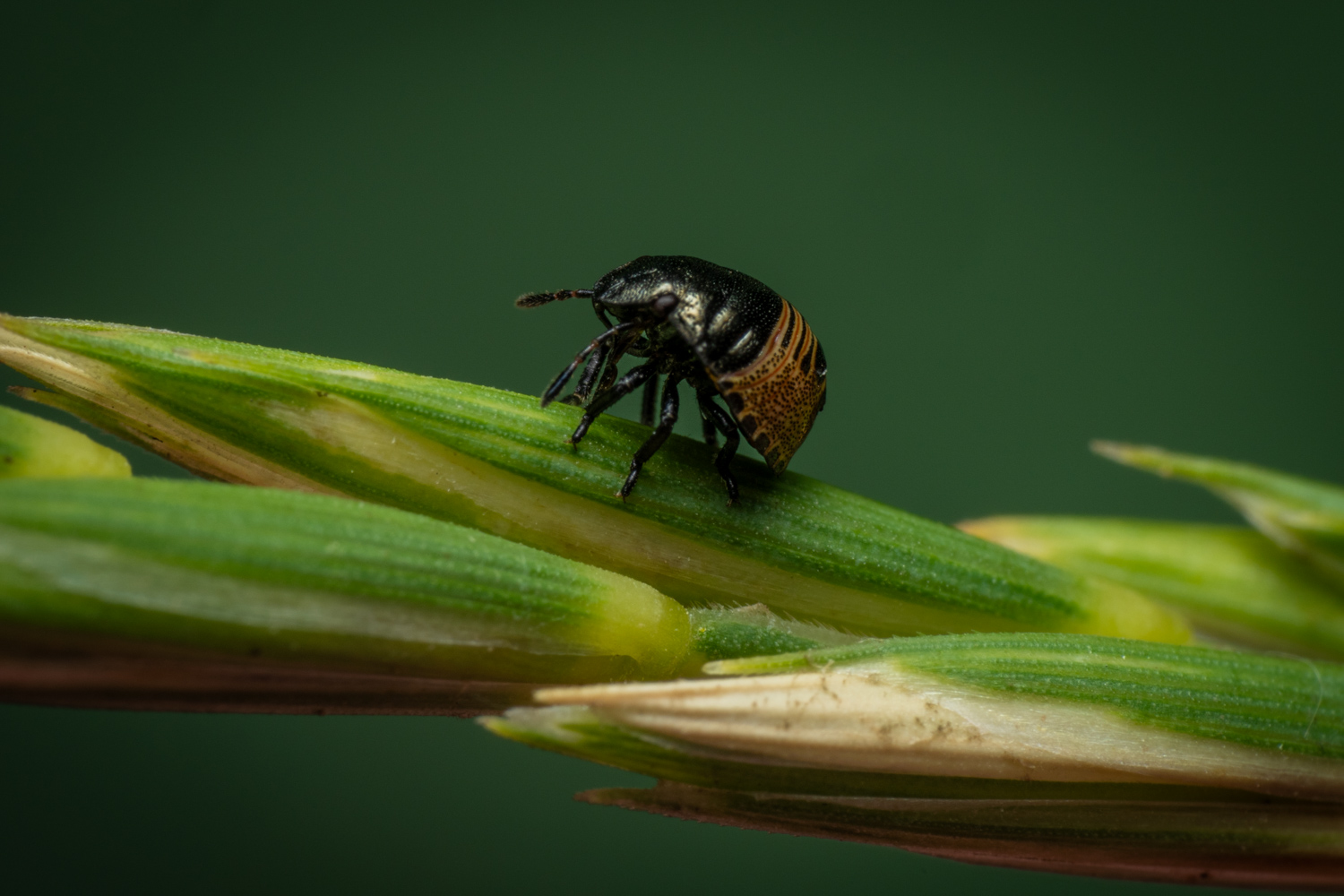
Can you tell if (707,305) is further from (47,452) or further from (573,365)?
(47,452)

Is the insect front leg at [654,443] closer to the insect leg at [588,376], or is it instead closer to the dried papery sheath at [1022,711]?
the insect leg at [588,376]

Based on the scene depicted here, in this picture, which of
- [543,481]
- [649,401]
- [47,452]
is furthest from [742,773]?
[649,401]

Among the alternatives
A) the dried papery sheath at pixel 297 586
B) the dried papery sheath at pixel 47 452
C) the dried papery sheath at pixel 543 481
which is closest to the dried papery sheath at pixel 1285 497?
the dried papery sheath at pixel 543 481

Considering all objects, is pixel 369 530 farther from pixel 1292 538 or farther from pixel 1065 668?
pixel 1292 538

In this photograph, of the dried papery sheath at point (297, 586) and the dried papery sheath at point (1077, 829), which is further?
the dried papery sheath at point (1077, 829)

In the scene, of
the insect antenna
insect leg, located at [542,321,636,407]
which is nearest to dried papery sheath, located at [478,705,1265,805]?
insect leg, located at [542,321,636,407]

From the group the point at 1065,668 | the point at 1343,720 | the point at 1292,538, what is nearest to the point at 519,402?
the point at 1065,668

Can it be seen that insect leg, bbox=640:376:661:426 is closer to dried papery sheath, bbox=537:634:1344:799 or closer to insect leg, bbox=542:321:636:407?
insect leg, bbox=542:321:636:407

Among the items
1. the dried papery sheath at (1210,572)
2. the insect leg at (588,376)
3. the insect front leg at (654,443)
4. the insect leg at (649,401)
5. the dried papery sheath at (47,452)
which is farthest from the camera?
the insect leg at (649,401)
